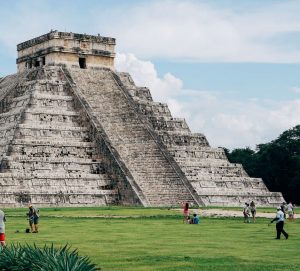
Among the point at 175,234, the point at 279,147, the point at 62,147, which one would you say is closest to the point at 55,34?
the point at 62,147

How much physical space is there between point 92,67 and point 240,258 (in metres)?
31.8

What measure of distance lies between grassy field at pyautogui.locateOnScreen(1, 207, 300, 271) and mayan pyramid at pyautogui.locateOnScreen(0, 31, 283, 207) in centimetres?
688

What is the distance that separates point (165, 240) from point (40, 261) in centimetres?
861

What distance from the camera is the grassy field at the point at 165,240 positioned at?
47.5ft

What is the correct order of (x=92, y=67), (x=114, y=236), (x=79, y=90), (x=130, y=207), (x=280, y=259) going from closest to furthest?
(x=280, y=259)
(x=114, y=236)
(x=130, y=207)
(x=79, y=90)
(x=92, y=67)

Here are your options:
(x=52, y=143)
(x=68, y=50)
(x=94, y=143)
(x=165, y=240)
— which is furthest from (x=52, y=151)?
(x=165, y=240)

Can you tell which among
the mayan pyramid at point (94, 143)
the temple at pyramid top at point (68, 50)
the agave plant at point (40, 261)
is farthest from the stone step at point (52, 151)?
the agave plant at point (40, 261)

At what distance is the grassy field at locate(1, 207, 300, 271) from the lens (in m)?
14.5

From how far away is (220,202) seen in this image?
39.3 metres

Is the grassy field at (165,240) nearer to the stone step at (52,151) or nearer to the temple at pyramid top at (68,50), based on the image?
the stone step at (52,151)

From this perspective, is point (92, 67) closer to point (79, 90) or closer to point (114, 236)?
point (79, 90)

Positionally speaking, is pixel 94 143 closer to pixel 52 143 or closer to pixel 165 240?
pixel 52 143

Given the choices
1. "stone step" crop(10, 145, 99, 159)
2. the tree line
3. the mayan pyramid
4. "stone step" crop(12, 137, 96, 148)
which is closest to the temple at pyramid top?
the mayan pyramid

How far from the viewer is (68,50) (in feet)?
147
